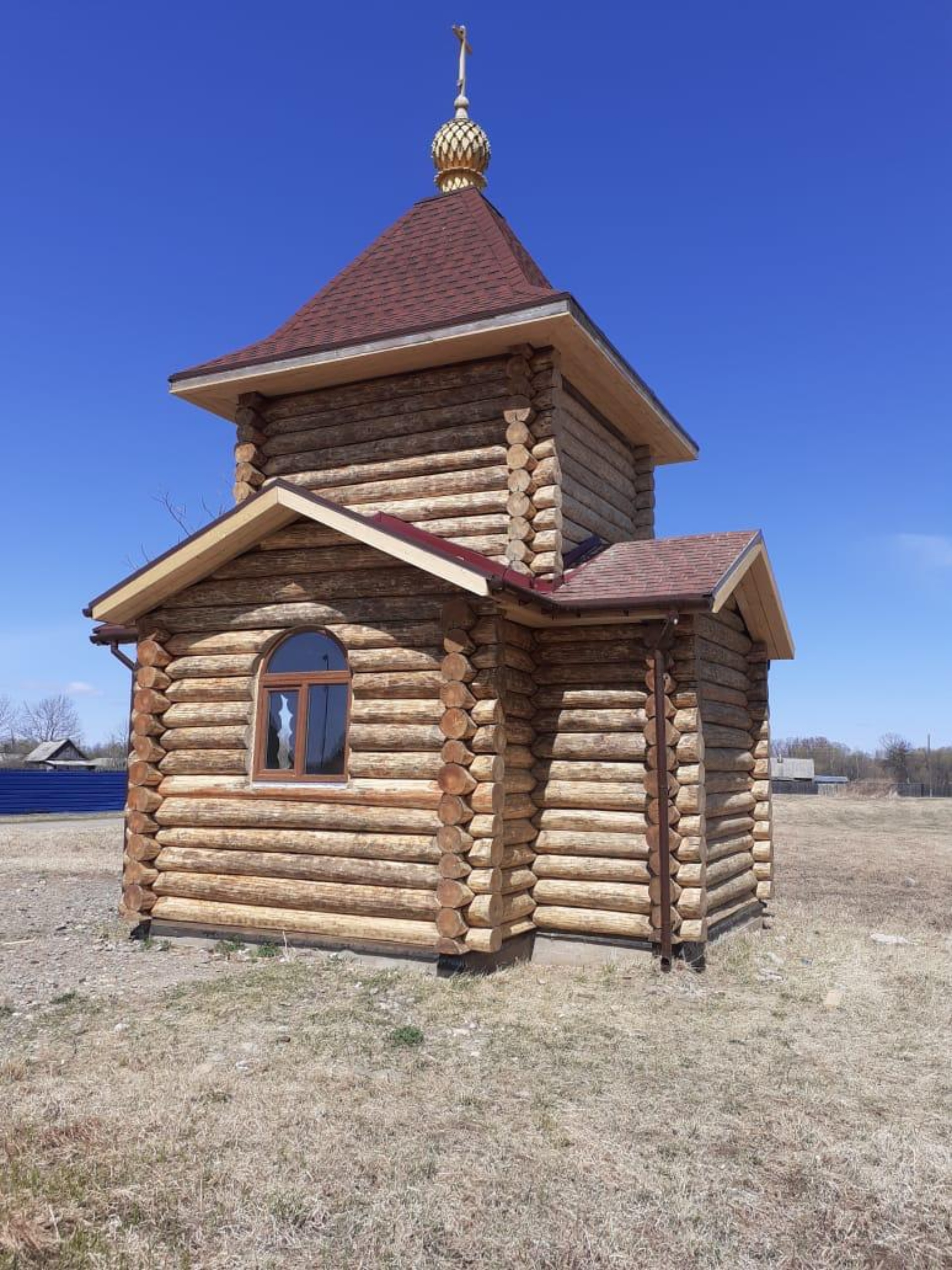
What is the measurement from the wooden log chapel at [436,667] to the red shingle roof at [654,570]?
0.17ft

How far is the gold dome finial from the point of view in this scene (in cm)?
1405

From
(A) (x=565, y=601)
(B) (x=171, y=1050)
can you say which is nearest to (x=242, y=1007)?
(B) (x=171, y=1050)

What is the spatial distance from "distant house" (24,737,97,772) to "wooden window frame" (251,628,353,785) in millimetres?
59027

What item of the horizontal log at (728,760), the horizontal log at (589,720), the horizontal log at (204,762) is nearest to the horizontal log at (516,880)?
the horizontal log at (589,720)

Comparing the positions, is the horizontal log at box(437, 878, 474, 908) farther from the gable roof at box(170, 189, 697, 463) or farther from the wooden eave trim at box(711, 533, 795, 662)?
the gable roof at box(170, 189, 697, 463)

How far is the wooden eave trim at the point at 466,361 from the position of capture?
9.98 m

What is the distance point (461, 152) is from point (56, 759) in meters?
70.3

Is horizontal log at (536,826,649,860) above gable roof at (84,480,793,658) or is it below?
below

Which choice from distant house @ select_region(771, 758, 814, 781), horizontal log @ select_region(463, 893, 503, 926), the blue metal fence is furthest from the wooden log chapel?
distant house @ select_region(771, 758, 814, 781)

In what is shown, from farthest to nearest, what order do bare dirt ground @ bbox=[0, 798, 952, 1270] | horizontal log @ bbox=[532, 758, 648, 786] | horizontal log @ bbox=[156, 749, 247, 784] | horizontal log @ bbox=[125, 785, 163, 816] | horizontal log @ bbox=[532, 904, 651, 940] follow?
1. horizontal log @ bbox=[125, 785, 163, 816]
2. horizontal log @ bbox=[156, 749, 247, 784]
3. horizontal log @ bbox=[532, 758, 648, 786]
4. horizontal log @ bbox=[532, 904, 651, 940]
5. bare dirt ground @ bbox=[0, 798, 952, 1270]

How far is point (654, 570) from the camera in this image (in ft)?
33.1

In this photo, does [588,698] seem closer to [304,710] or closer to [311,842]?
[304,710]

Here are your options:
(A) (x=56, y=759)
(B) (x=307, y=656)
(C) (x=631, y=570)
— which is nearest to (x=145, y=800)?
(B) (x=307, y=656)

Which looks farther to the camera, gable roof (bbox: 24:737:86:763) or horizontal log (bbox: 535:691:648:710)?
gable roof (bbox: 24:737:86:763)
